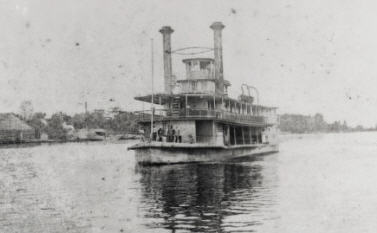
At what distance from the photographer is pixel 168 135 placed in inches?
1112

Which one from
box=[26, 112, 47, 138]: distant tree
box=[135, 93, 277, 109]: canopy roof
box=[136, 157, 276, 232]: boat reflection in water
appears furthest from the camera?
box=[26, 112, 47, 138]: distant tree

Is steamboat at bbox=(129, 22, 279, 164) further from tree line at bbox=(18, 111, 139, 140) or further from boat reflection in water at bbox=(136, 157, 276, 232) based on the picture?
tree line at bbox=(18, 111, 139, 140)

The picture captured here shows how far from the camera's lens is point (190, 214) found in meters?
12.2

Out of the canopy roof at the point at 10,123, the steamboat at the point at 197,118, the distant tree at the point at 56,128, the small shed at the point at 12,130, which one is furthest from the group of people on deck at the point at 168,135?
the distant tree at the point at 56,128

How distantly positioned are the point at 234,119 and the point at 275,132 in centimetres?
1140

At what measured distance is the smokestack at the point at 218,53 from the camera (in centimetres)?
3481

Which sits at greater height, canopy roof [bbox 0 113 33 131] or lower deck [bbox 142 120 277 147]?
canopy roof [bbox 0 113 33 131]

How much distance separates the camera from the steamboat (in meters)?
27.4

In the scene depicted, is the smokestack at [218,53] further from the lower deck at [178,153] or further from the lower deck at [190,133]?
the lower deck at [178,153]

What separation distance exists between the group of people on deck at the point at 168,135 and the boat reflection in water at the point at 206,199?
4036mm

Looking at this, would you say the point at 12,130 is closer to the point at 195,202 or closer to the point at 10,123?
the point at 10,123

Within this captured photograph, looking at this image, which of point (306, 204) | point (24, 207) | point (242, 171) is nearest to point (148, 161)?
point (242, 171)

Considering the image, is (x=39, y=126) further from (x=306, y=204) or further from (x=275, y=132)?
(x=306, y=204)

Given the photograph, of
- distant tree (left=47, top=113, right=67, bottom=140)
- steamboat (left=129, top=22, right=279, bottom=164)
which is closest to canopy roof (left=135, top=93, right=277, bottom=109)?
steamboat (left=129, top=22, right=279, bottom=164)
